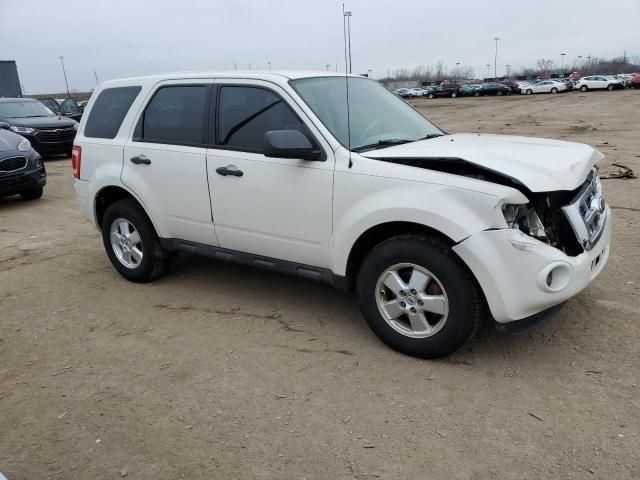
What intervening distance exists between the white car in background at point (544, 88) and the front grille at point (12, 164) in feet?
168

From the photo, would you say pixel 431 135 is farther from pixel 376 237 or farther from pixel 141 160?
pixel 141 160

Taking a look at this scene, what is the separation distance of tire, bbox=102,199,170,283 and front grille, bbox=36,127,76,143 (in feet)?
34.3

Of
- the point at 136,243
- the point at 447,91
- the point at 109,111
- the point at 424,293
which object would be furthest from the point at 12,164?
the point at 447,91

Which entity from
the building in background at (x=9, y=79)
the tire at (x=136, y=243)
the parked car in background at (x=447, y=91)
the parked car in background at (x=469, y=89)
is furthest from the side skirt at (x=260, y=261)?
the parked car in background at (x=447, y=91)

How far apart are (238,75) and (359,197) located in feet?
4.99

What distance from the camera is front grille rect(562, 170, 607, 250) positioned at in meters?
3.35

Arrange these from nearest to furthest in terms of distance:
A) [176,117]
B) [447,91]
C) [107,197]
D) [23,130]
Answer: [176,117], [107,197], [23,130], [447,91]

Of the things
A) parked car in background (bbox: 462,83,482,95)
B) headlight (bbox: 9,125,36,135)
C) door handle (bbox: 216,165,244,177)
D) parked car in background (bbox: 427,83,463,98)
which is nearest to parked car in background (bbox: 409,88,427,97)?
parked car in background (bbox: 427,83,463,98)

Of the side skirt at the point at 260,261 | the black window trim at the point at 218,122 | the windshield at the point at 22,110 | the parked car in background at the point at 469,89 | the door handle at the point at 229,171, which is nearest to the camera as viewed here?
the black window trim at the point at 218,122

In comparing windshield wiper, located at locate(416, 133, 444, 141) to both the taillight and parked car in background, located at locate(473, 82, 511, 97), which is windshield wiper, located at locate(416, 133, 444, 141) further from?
parked car in background, located at locate(473, 82, 511, 97)

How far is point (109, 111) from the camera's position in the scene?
5.21 m

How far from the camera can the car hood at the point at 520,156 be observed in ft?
10.6

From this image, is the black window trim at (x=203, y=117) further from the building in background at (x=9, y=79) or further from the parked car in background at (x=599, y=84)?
the parked car in background at (x=599, y=84)

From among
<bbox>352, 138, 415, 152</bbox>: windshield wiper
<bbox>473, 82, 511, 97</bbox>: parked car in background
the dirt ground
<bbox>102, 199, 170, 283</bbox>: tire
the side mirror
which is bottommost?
<bbox>473, 82, 511, 97</bbox>: parked car in background
